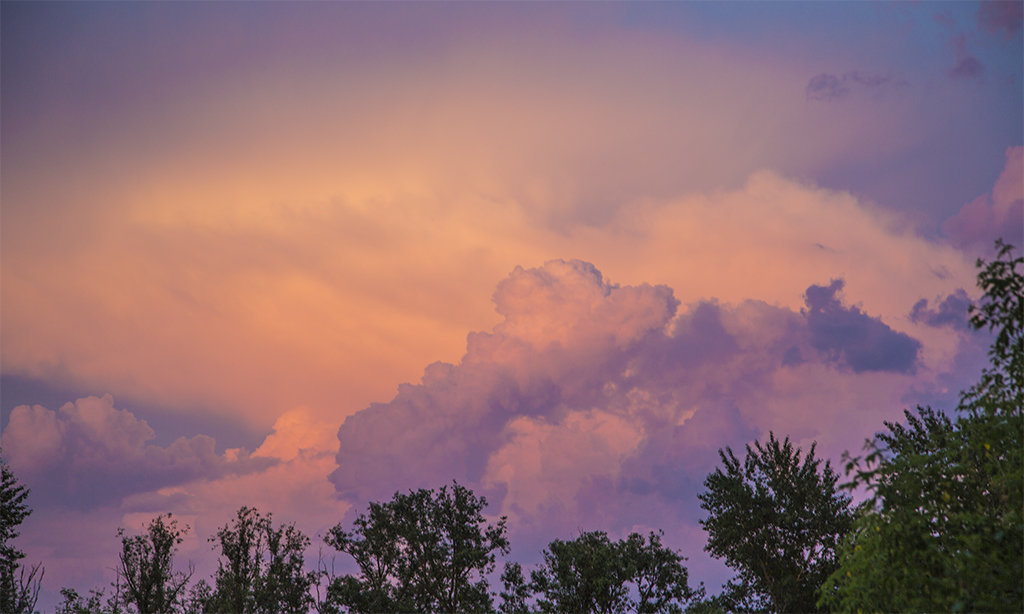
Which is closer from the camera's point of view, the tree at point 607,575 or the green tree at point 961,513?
the green tree at point 961,513

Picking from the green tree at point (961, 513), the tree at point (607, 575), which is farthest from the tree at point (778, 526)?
the green tree at point (961, 513)

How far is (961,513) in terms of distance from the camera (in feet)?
40.1

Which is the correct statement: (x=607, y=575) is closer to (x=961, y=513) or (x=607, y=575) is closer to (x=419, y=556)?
(x=419, y=556)

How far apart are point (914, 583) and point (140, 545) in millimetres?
61209

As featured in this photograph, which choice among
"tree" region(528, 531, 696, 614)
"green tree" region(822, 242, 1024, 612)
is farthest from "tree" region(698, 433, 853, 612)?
"green tree" region(822, 242, 1024, 612)

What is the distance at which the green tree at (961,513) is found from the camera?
38.4 ft

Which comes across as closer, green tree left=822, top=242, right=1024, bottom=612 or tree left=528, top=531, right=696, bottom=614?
green tree left=822, top=242, right=1024, bottom=612

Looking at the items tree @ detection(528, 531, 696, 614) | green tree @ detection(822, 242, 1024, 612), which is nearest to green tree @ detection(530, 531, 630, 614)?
tree @ detection(528, 531, 696, 614)

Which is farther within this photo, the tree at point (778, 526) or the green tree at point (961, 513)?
the tree at point (778, 526)

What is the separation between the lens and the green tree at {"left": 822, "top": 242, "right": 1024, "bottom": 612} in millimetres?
11703

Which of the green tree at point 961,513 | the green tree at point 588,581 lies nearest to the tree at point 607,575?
the green tree at point 588,581

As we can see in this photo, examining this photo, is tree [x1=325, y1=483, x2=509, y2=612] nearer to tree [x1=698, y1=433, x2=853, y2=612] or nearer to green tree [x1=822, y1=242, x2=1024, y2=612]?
tree [x1=698, y1=433, x2=853, y2=612]

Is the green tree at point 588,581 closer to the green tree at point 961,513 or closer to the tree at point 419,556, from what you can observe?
the tree at point 419,556

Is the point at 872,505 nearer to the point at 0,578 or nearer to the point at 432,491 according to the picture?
the point at 432,491
